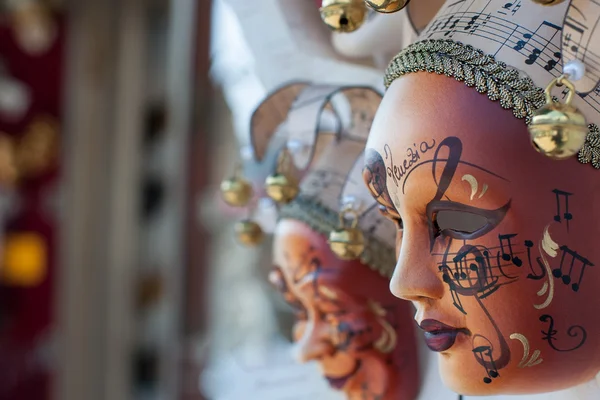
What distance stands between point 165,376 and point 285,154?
4.24 ft

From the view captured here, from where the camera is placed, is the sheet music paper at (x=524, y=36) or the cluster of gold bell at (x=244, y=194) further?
the cluster of gold bell at (x=244, y=194)

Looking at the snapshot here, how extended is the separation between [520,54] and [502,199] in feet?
0.31

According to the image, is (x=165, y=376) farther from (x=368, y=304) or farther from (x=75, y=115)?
(x=368, y=304)

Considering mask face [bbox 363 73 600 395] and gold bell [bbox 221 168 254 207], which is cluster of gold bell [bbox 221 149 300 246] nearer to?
gold bell [bbox 221 168 254 207]

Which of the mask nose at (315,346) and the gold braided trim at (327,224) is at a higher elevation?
the gold braided trim at (327,224)

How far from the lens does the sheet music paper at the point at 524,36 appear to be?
1.51ft

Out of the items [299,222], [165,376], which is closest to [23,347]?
[165,376]

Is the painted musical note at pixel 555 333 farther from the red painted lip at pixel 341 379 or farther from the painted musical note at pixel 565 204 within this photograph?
the red painted lip at pixel 341 379

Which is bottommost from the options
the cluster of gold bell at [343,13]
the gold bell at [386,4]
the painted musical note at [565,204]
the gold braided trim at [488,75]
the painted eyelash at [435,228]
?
the painted eyelash at [435,228]

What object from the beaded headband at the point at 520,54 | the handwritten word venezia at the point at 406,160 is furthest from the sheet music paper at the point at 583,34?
the handwritten word venezia at the point at 406,160

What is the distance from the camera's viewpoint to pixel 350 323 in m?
0.70

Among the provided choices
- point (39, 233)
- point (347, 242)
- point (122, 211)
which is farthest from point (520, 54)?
point (39, 233)

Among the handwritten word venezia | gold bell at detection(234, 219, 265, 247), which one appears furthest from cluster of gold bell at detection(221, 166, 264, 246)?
the handwritten word venezia

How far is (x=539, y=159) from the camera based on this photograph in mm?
465
